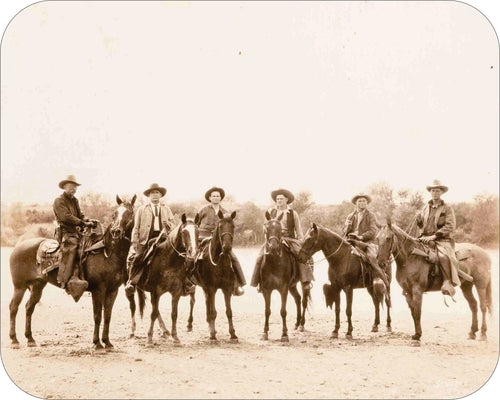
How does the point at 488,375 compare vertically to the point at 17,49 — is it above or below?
below

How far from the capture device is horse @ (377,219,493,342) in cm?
1065

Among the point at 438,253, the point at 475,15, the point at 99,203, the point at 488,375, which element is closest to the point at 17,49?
the point at 99,203

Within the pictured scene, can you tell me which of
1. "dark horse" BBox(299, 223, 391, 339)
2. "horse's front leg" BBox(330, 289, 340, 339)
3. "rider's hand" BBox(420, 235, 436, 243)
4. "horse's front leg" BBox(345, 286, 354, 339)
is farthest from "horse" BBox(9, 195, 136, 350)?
"rider's hand" BBox(420, 235, 436, 243)

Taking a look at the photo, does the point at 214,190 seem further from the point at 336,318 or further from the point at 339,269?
the point at 336,318

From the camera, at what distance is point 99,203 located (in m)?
12.3

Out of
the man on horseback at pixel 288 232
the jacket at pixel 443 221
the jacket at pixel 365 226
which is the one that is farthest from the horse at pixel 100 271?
the jacket at pixel 443 221

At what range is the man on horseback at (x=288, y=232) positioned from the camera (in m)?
11.4

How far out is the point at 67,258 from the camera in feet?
32.9

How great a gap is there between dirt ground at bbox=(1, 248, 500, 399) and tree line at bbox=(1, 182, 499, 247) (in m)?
0.57

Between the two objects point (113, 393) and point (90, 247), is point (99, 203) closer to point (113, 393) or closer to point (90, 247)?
point (90, 247)

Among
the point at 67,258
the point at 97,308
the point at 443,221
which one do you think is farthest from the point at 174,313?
the point at 443,221

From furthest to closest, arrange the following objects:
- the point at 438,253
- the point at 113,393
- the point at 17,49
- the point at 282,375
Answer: the point at 438,253 → the point at 17,49 → the point at 282,375 → the point at 113,393

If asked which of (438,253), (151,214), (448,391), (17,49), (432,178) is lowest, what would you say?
(448,391)

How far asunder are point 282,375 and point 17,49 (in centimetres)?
776
